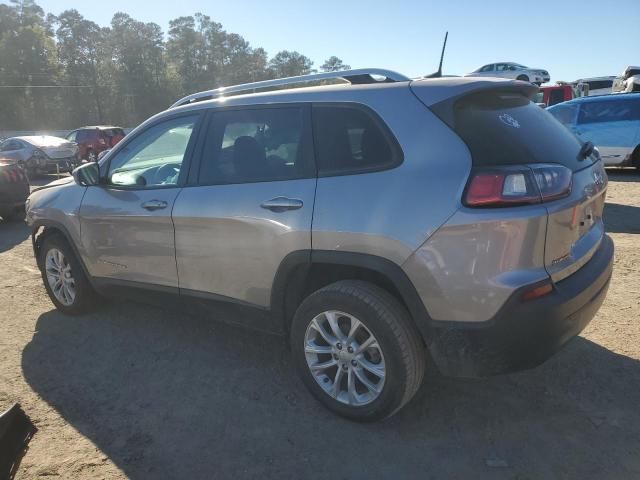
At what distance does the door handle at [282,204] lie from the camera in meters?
2.79

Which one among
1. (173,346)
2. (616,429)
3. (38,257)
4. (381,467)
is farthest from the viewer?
(38,257)

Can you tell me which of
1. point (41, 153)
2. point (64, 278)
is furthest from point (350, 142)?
point (41, 153)

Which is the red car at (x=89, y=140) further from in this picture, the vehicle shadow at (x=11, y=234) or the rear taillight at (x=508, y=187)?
the rear taillight at (x=508, y=187)

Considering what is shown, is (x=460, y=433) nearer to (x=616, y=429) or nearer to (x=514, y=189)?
(x=616, y=429)

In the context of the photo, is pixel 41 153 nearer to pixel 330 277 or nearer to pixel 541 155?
pixel 330 277

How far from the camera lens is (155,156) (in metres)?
3.86

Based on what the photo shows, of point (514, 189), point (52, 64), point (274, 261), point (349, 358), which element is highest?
point (52, 64)

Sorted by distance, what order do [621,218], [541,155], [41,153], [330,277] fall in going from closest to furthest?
[541,155] → [330,277] → [621,218] → [41,153]

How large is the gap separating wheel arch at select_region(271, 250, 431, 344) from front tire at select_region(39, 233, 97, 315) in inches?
87.4

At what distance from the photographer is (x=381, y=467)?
2.44 m

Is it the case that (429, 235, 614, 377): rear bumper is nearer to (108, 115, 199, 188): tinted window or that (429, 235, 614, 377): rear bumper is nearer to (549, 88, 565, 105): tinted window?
(108, 115, 199, 188): tinted window

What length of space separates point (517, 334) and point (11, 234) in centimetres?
851

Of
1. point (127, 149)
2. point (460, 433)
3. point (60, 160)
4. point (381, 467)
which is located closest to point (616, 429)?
point (460, 433)

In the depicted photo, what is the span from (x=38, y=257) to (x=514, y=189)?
4.29 m
